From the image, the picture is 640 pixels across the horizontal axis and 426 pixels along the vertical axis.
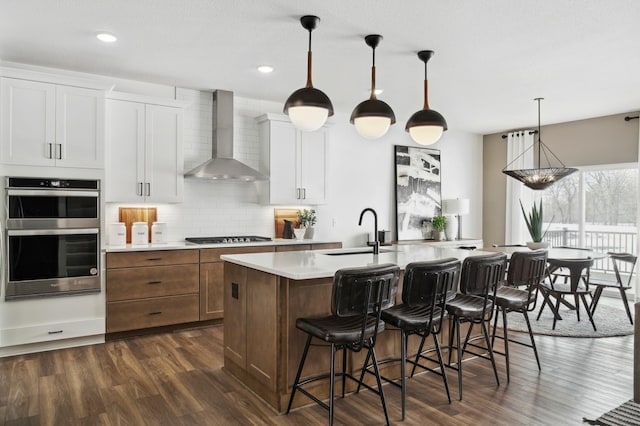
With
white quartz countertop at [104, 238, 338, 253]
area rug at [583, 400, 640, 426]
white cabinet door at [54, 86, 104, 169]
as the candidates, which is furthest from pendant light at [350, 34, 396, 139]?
white cabinet door at [54, 86, 104, 169]

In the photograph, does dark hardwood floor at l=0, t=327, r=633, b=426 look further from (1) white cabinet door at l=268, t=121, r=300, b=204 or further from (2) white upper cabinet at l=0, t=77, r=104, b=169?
(1) white cabinet door at l=268, t=121, r=300, b=204

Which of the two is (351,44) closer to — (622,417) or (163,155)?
(163,155)

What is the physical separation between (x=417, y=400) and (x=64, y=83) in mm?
4041

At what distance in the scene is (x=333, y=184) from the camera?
21.3 feet

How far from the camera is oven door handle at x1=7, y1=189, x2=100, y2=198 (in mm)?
3932

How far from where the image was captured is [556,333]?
461 cm

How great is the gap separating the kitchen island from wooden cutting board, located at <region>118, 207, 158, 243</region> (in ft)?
6.52

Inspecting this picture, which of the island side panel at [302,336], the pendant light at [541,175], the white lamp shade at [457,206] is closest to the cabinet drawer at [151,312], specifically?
the island side panel at [302,336]

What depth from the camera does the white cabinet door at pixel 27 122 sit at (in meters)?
3.95

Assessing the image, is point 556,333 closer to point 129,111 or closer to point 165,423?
point 165,423

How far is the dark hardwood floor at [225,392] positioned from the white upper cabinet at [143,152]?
5.30ft

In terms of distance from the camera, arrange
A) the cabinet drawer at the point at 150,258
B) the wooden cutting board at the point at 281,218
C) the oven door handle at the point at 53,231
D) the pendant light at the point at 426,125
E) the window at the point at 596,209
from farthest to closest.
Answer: the window at the point at 596,209 < the wooden cutting board at the point at 281,218 < the cabinet drawer at the point at 150,258 < the oven door handle at the point at 53,231 < the pendant light at the point at 426,125

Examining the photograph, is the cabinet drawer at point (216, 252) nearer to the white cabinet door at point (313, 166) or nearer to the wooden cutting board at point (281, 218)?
the wooden cutting board at point (281, 218)

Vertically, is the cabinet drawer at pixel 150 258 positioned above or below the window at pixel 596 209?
below
